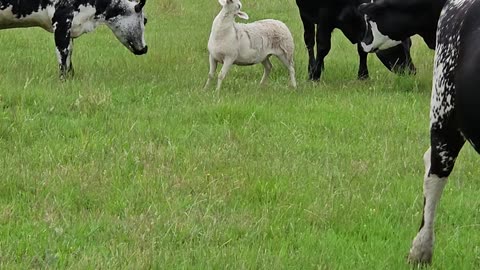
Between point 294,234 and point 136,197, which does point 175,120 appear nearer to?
point 136,197

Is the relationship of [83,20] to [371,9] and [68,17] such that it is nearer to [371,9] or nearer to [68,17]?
[68,17]

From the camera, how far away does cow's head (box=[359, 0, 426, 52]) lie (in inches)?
316

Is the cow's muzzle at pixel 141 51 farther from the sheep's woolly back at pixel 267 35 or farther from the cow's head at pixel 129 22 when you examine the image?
the sheep's woolly back at pixel 267 35

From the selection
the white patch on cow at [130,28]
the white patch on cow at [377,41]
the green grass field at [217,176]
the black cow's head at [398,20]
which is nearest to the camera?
the green grass field at [217,176]

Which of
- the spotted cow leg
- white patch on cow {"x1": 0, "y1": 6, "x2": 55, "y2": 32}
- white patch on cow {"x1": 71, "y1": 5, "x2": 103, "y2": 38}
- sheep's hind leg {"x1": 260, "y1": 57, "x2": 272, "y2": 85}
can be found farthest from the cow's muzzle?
the spotted cow leg

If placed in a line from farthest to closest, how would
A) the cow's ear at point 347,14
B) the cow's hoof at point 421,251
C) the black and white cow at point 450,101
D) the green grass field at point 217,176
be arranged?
the cow's ear at point 347,14 < the green grass field at point 217,176 < the cow's hoof at point 421,251 < the black and white cow at point 450,101

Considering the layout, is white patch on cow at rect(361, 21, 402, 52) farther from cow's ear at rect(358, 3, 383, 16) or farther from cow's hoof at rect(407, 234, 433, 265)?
cow's hoof at rect(407, 234, 433, 265)

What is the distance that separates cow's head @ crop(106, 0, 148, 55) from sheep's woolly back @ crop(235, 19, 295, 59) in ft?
6.01

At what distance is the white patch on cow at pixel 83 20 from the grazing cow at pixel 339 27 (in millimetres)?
2769

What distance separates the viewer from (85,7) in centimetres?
1059

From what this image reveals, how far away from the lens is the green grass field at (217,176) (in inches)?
183

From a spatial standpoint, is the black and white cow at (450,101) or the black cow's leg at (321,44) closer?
the black and white cow at (450,101)

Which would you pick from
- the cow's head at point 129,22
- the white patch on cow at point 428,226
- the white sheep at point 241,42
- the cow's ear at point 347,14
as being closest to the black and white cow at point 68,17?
the cow's head at point 129,22

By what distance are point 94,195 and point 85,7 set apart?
558cm
